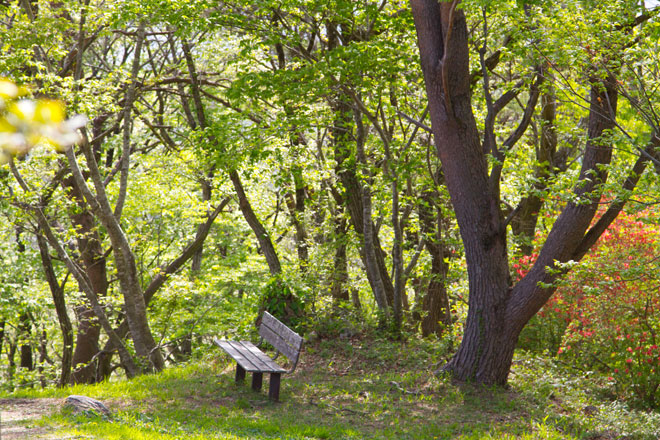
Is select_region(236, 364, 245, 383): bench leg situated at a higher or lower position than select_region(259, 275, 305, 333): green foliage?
lower

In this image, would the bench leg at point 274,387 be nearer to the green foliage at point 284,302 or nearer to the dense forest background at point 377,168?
the dense forest background at point 377,168

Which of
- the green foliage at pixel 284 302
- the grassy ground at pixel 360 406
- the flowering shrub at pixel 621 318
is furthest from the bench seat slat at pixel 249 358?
the flowering shrub at pixel 621 318

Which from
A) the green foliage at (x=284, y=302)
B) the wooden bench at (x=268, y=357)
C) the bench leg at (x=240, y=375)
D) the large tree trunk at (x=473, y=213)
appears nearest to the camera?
the wooden bench at (x=268, y=357)

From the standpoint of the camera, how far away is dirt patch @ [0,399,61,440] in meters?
5.05

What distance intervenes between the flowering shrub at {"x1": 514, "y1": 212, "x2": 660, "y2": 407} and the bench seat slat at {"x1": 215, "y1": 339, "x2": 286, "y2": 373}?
3.87 m

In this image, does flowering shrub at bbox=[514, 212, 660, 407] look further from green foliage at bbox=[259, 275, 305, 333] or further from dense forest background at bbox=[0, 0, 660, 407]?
green foliage at bbox=[259, 275, 305, 333]

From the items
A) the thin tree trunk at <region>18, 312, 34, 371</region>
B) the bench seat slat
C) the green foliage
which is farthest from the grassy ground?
the thin tree trunk at <region>18, 312, 34, 371</region>

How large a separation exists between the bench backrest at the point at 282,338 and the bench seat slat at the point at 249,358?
0.20 metres

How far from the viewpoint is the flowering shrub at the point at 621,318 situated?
768cm

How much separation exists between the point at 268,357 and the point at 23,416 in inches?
114

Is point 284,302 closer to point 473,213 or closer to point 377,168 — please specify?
point 377,168

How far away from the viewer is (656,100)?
6.18m

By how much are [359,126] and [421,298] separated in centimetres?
515

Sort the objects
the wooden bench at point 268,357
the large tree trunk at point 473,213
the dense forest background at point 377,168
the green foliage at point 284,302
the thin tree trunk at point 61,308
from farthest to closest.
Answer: the thin tree trunk at point 61,308, the green foliage at point 284,302, the large tree trunk at point 473,213, the wooden bench at point 268,357, the dense forest background at point 377,168
